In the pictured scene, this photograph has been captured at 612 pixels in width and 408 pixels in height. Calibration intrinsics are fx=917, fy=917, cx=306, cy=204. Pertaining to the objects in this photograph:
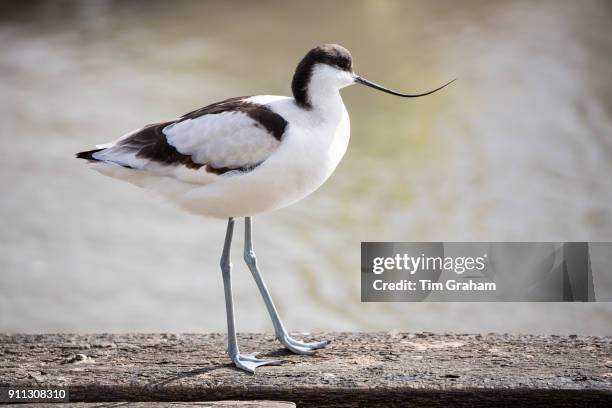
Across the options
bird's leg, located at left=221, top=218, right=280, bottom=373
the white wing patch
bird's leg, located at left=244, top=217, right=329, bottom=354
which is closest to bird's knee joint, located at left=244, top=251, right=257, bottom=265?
bird's leg, located at left=244, top=217, right=329, bottom=354

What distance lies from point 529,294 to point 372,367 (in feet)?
5.08

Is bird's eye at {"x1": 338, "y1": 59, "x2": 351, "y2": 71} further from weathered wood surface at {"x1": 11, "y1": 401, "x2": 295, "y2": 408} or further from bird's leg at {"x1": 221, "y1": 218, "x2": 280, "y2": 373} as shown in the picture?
weathered wood surface at {"x1": 11, "y1": 401, "x2": 295, "y2": 408}

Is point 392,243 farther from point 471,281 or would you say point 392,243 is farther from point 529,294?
point 529,294

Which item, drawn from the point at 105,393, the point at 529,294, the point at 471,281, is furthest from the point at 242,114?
the point at 529,294

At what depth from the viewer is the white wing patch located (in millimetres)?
3479

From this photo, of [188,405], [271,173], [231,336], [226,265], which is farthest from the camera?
[226,265]

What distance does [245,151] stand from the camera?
137 inches

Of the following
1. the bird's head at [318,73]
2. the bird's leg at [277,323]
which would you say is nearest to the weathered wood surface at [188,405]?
the bird's leg at [277,323]

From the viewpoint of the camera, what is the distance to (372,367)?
3523 millimetres

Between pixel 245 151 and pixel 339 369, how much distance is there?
91cm

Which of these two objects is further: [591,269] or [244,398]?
[591,269]

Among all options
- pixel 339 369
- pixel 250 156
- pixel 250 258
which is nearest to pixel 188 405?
pixel 339 369

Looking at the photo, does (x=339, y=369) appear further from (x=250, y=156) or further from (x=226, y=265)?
(x=250, y=156)

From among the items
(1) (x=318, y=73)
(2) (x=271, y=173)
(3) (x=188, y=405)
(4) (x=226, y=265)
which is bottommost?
(3) (x=188, y=405)
